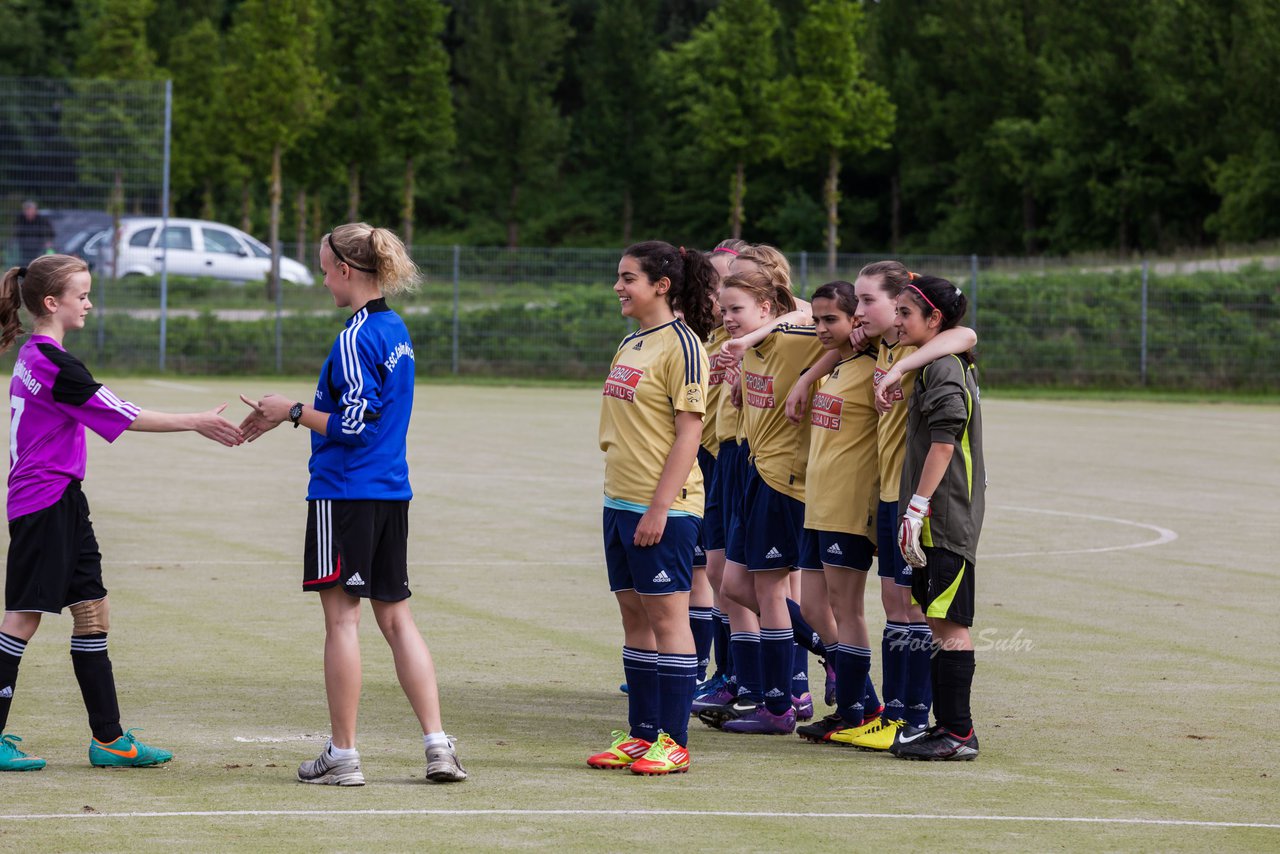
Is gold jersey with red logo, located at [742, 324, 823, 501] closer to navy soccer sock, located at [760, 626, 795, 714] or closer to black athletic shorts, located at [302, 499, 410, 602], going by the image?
navy soccer sock, located at [760, 626, 795, 714]

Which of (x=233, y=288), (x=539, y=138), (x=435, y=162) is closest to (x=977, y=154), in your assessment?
(x=539, y=138)

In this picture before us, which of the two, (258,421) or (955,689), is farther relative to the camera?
(955,689)

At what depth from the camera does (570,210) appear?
7000 centimetres

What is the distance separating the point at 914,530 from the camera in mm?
6332

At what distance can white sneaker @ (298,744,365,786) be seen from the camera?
19.2 ft

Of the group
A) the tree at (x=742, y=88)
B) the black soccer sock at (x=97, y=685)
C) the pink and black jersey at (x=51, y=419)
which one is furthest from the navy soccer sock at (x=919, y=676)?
the tree at (x=742, y=88)

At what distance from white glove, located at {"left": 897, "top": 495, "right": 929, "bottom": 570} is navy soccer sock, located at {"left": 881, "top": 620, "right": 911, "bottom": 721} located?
57cm

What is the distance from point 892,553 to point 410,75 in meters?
41.0

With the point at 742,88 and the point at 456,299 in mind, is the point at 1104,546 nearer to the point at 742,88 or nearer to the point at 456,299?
the point at 456,299

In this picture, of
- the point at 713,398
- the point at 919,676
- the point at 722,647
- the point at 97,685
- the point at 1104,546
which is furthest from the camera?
the point at 1104,546

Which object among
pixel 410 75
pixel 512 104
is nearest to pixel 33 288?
pixel 410 75

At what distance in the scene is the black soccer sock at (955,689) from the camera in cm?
655

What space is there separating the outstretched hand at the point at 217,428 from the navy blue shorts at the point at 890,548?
8.09 ft

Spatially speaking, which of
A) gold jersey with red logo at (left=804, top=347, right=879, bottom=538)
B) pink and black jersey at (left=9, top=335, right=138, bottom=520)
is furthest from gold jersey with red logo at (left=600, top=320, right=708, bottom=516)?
pink and black jersey at (left=9, top=335, right=138, bottom=520)
